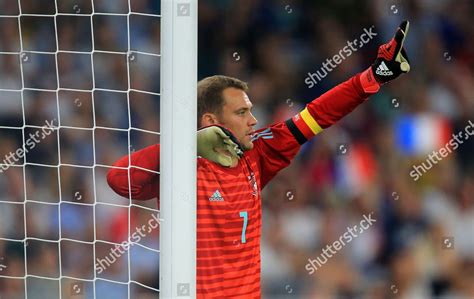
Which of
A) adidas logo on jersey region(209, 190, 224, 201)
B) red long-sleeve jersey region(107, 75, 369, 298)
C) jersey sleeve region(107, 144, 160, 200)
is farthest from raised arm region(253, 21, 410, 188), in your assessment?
jersey sleeve region(107, 144, 160, 200)

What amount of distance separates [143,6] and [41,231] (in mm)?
1511

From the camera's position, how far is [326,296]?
4938 millimetres

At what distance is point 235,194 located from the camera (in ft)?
11.4

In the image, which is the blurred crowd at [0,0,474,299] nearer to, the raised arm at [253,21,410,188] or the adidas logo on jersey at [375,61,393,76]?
the raised arm at [253,21,410,188]

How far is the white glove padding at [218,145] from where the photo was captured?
133 inches

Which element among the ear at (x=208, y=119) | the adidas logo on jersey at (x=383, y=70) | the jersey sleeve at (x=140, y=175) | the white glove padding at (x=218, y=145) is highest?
the adidas logo on jersey at (x=383, y=70)

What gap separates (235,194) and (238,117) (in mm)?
308

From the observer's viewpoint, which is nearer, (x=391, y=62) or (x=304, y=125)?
(x=391, y=62)

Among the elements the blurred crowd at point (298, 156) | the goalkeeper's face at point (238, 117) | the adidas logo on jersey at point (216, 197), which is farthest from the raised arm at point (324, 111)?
the blurred crowd at point (298, 156)

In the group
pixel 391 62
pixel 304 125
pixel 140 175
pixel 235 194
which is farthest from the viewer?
pixel 304 125

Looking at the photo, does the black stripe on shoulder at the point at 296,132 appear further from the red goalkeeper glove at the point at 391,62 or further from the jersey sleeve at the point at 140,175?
the jersey sleeve at the point at 140,175

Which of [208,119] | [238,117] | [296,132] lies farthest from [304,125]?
[208,119]

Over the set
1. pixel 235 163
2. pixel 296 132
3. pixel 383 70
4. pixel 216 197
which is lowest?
pixel 216 197

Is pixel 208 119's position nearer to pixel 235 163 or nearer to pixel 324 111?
pixel 235 163
